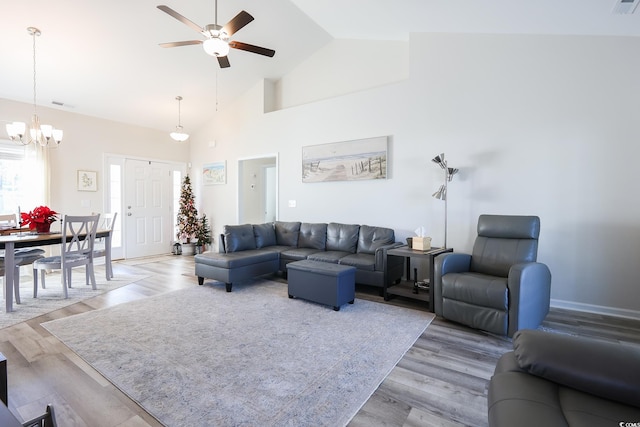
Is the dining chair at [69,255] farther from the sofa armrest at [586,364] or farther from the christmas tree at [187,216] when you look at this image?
the sofa armrest at [586,364]

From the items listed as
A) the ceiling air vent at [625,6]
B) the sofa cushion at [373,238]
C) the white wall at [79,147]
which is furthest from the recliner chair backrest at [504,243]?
the white wall at [79,147]

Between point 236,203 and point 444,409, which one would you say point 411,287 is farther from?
point 236,203

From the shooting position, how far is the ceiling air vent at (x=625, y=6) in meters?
2.59

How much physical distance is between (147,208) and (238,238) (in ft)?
11.0

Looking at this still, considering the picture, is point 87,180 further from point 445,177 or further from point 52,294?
point 445,177

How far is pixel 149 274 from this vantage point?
5195 millimetres

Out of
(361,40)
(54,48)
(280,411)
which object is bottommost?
(280,411)

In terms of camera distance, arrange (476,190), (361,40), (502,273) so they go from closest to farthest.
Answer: (502,273)
(476,190)
(361,40)

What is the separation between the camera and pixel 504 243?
3.30 m

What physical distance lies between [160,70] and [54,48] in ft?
4.42

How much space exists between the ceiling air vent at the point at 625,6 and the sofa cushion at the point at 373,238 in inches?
123

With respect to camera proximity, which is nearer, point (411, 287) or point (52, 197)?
point (411, 287)

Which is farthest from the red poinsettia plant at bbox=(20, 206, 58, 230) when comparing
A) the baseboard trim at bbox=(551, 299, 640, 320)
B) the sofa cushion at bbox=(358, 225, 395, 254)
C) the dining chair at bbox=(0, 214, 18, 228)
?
the baseboard trim at bbox=(551, 299, 640, 320)

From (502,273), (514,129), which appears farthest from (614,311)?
(514,129)
